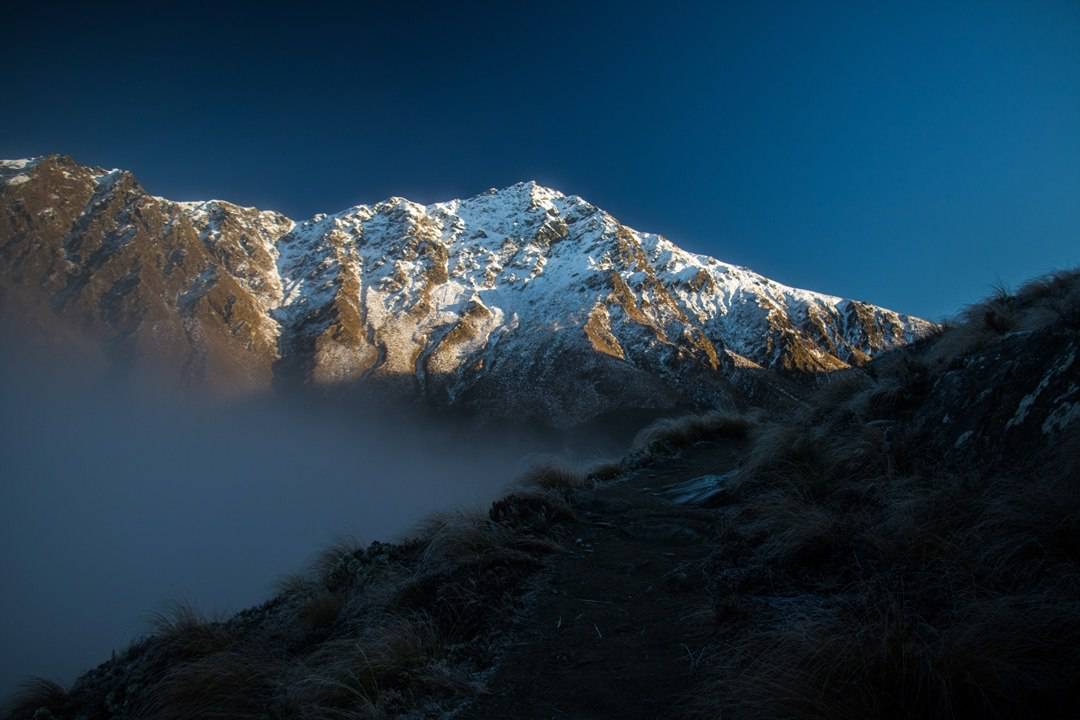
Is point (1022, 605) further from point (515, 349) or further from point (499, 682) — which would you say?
point (515, 349)

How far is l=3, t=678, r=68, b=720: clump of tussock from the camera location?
16.7ft

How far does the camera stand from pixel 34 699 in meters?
5.30

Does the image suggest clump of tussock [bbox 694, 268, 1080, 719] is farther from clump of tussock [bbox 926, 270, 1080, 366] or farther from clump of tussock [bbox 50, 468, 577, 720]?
clump of tussock [bbox 50, 468, 577, 720]

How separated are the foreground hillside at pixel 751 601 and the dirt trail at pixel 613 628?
0.02m

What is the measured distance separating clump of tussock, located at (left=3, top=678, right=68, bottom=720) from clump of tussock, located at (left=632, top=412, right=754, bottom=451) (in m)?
10.9

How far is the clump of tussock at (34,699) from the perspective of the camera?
509 centimetres

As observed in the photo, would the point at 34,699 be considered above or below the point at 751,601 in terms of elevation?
below

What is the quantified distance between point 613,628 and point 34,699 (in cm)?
647

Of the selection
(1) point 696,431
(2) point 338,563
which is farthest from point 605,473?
(2) point 338,563

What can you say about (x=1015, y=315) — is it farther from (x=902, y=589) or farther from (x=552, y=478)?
(x=552, y=478)

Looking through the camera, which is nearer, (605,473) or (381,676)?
(381,676)

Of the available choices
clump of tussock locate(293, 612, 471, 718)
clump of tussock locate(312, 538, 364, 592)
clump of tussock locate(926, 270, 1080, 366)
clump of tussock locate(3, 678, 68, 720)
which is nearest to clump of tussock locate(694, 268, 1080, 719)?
clump of tussock locate(926, 270, 1080, 366)

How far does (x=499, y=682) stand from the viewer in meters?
3.49

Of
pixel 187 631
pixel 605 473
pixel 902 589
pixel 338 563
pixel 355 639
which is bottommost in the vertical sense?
pixel 187 631
